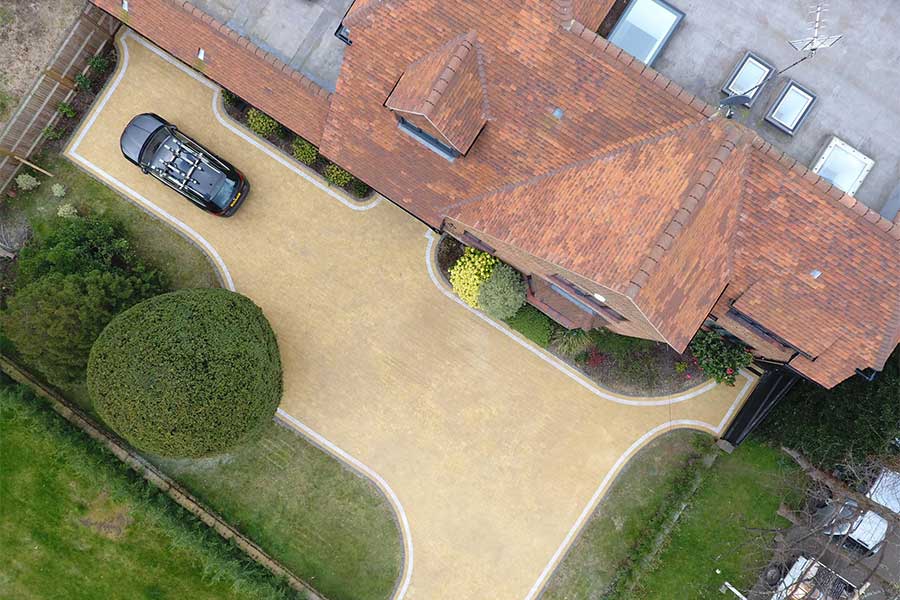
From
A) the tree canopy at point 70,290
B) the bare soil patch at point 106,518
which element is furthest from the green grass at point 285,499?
the tree canopy at point 70,290

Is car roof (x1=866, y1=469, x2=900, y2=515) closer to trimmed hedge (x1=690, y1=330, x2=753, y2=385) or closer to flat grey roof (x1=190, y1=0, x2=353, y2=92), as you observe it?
trimmed hedge (x1=690, y1=330, x2=753, y2=385)

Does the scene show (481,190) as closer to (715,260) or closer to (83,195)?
(715,260)

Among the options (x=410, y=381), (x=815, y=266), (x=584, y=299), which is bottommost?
(x=410, y=381)

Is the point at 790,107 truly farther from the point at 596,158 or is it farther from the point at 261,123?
the point at 261,123

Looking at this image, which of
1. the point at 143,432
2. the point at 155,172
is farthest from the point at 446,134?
the point at 143,432

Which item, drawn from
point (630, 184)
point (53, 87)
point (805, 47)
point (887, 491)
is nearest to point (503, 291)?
point (630, 184)

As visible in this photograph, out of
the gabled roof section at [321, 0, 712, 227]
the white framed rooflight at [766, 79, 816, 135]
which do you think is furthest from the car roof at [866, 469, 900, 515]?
the gabled roof section at [321, 0, 712, 227]

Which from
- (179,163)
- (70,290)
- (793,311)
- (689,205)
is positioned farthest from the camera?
(179,163)
